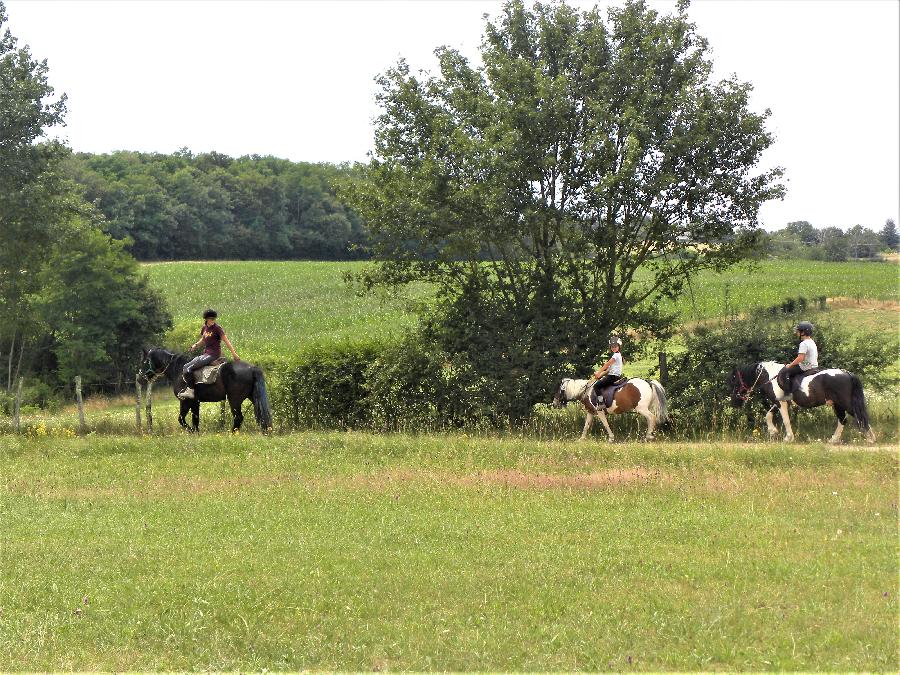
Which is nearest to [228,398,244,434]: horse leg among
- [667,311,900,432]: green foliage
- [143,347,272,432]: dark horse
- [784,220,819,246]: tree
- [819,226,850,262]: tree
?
[143,347,272,432]: dark horse

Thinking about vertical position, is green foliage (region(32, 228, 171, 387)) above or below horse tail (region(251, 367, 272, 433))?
above

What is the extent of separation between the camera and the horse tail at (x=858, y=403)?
59.6ft

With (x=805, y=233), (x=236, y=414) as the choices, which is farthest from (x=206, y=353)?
(x=805, y=233)

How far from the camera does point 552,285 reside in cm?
2239

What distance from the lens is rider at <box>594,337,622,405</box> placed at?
19.7m

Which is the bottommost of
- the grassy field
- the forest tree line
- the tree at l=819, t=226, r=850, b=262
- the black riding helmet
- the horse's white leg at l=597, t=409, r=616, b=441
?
the grassy field

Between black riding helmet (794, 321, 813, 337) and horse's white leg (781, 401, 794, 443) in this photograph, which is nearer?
black riding helmet (794, 321, 813, 337)

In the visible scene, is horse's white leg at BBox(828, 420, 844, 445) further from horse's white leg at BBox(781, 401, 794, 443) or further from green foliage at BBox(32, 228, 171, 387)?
green foliage at BBox(32, 228, 171, 387)

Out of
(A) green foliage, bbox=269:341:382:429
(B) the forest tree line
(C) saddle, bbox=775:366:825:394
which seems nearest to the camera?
(C) saddle, bbox=775:366:825:394

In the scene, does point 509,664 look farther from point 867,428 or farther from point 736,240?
point 736,240

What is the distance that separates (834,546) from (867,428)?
8.12m

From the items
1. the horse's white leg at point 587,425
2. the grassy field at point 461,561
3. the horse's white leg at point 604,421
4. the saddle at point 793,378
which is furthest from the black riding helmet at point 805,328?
the horse's white leg at point 587,425

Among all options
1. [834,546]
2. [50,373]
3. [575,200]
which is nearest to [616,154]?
[575,200]

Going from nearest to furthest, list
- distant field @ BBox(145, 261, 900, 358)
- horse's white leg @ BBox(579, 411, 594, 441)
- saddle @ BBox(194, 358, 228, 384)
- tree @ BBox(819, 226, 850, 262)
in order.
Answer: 1. horse's white leg @ BBox(579, 411, 594, 441)
2. saddle @ BBox(194, 358, 228, 384)
3. tree @ BBox(819, 226, 850, 262)
4. distant field @ BBox(145, 261, 900, 358)
